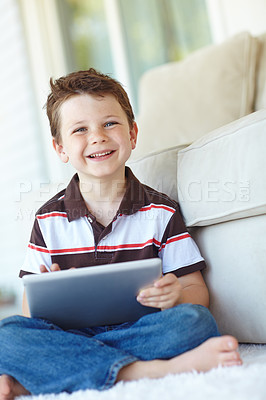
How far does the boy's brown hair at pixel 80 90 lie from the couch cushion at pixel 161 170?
0.39ft

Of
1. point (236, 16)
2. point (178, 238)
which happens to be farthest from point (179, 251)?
point (236, 16)

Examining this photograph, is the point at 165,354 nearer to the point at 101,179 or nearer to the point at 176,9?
the point at 101,179

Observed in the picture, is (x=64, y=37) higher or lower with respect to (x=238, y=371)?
higher

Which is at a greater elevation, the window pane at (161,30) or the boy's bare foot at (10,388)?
the window pane at (161,30)

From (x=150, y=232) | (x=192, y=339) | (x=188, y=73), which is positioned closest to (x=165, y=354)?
(x=192, y=339)

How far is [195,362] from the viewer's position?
844mm

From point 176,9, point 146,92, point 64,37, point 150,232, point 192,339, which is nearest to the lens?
point 192,339

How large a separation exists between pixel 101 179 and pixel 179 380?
1.97 feet

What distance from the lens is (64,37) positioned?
358cm

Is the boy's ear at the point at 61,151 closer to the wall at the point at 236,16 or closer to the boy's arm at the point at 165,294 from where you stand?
the boy's arm at the point at 165,294

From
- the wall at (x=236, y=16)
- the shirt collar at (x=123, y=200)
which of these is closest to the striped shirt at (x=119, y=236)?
the shirt collar at (x=123, y=200)

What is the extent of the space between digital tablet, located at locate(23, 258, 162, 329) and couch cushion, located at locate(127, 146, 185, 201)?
1.30 feet

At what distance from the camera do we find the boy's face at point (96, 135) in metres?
1.20

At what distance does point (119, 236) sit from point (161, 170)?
0.80ft
